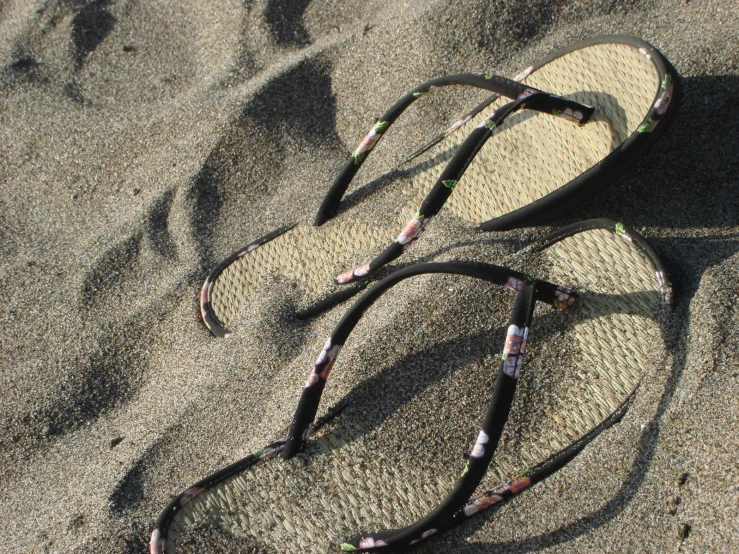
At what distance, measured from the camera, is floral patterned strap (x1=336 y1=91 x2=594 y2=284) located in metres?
1.09

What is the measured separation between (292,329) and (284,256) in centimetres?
20

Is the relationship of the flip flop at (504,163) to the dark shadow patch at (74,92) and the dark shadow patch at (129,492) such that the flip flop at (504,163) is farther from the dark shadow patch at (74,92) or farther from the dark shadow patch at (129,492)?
the dark shadow patch at (74,92)

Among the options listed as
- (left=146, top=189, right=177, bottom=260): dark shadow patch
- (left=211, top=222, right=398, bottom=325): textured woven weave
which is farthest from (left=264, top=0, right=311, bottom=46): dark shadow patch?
(left=211, top=222, right=398, bottom=325): textured woven weave

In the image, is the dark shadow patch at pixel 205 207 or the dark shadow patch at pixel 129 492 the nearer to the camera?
the dark shadow patch at pixel 129 492

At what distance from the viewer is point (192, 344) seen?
1.32 meters

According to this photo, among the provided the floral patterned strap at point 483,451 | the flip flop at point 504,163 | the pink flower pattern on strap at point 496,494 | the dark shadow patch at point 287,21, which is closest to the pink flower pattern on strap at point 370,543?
the floral patterned strap at point 483,451

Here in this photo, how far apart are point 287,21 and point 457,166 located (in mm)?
996

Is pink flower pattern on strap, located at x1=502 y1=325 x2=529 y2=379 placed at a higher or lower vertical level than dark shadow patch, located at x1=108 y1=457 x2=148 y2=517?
higher

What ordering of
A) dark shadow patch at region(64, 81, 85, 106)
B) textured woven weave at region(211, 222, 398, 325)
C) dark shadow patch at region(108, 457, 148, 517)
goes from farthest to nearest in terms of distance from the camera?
dark shadow patch at region(64, 81, 85, 106)
textured woven weave at region(211, 222, 398, 325)
dark shadow patch at region(108, 457, 148, 517)

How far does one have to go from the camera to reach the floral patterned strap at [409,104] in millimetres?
1214

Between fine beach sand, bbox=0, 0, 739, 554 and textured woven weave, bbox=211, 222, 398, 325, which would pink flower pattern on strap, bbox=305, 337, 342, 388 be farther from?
textured woven weave, bbox=211, 222, 398, 325

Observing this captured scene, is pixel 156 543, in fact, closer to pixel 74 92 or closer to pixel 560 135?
pixel 560 135

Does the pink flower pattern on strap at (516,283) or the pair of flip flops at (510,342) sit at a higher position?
the pink flower pattern on strap at (516,283)

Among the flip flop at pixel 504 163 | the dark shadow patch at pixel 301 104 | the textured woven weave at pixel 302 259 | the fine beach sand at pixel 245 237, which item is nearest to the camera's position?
the fine beach sand at pixel 245 237
